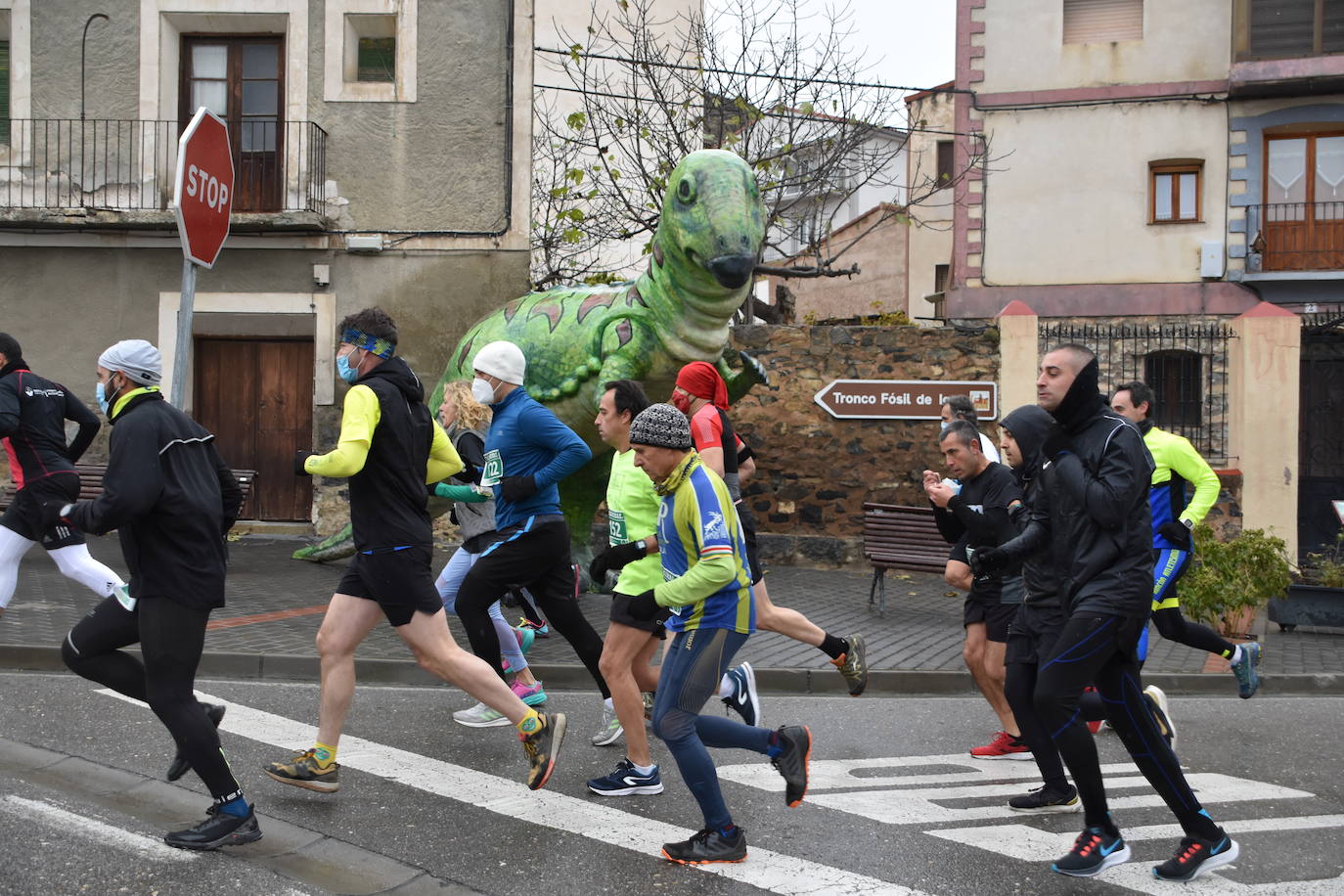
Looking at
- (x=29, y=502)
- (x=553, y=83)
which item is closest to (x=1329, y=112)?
(x=553, y=83)

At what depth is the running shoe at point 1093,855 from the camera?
4406mm

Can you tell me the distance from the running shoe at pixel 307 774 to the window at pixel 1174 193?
19655mm

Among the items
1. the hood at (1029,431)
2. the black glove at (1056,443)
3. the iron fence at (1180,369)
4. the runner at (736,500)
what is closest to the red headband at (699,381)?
the runner at (736,500)

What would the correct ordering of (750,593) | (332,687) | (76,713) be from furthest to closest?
1. (76,713)
2. (332,687)
3. (750,593)

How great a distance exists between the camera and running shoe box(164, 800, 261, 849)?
4387mm

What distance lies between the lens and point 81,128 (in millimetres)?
14633

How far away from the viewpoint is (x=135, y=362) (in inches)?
181

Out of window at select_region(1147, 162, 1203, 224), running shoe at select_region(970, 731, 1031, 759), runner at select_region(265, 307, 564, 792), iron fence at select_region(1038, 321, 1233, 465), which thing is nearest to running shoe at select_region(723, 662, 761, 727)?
runner at select_region(265, 307, 564, 792)

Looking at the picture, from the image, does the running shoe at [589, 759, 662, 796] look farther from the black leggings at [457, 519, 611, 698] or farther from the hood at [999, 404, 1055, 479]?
the hood at [999, 404, 1055, 479]

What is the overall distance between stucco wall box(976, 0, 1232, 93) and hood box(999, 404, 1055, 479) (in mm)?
18143

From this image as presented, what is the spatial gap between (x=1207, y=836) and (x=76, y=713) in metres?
5.10

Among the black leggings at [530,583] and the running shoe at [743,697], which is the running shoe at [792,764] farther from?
the black leggings at [530,583]

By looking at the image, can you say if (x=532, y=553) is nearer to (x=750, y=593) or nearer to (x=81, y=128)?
(x=750, y=593)

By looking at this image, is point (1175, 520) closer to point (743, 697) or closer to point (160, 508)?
point (743, 697)
